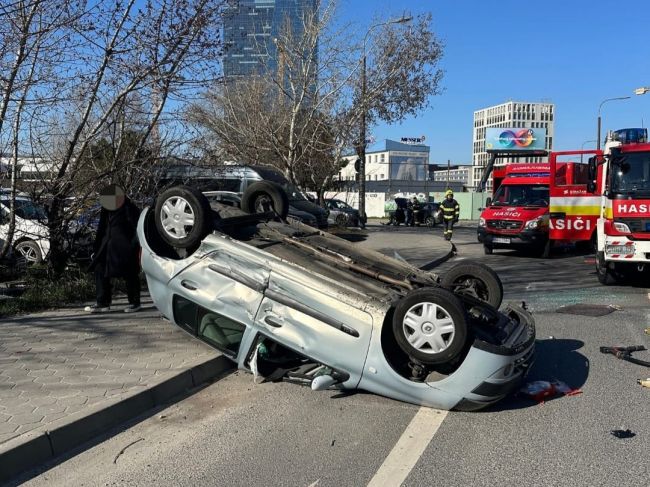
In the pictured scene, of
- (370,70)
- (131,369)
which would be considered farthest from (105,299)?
(370,70)

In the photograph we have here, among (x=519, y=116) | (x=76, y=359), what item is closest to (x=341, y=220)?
(x=76, y=359)

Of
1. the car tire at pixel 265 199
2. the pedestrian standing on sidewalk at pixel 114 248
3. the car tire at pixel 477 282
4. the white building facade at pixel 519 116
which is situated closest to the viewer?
the car tire at pixel 477 282

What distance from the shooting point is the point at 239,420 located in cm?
435

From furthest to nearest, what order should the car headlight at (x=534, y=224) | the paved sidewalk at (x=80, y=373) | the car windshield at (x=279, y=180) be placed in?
the car windshield at (x=279, y=180), the car headlight at (x=534, y=224), the paved sidewalk at (x=80, y=373)

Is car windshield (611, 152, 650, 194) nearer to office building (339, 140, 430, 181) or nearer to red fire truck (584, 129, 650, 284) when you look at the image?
red fire truck (584, 129, 650, 284)

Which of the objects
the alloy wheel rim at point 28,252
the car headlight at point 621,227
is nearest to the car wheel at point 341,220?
the car headlight at point 621,227

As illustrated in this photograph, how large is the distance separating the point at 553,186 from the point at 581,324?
28.1 ft

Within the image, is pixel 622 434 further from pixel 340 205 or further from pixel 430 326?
pixel 340 205

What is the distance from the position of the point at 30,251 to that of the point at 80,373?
6.42m

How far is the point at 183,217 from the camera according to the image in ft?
16.6

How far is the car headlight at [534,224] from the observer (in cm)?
1584

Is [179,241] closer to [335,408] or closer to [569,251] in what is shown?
[335,408]

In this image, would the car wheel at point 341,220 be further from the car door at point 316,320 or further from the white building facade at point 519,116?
the white building facade at point 519,116

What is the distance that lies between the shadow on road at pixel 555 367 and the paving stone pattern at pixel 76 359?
286 cm
